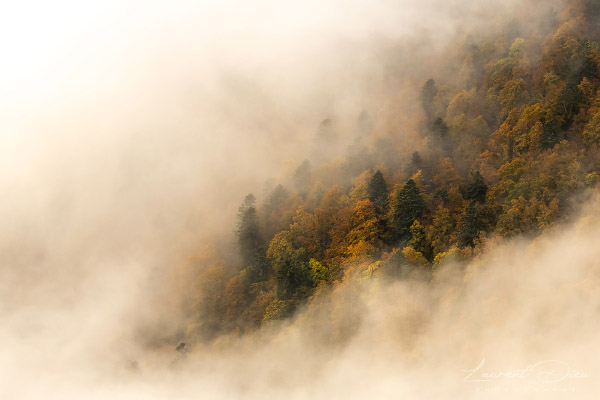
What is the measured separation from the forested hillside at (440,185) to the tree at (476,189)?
23cm

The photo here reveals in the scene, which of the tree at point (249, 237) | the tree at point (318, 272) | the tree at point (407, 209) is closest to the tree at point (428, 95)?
the tree at point (407, 209)

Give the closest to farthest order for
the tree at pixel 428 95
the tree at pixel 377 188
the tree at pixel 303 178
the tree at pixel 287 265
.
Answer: the tree at pixel 287 265 → the tree at pixel 377 188 → the tree at pixel 428 95 → the tree at pixel 303 178

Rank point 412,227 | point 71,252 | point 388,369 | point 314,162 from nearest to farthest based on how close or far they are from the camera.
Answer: point 388,369
point 412,227
point 314,162
point 71,252

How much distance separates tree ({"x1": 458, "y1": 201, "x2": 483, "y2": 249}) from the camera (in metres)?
82.2

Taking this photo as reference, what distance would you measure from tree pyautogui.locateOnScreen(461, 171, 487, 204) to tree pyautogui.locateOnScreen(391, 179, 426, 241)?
363 inches

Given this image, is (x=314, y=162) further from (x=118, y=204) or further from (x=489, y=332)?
(x=118, y=204)

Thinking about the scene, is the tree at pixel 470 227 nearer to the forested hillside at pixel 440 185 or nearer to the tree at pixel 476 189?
the forested hillside at pixel 440 185

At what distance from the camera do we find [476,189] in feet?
297

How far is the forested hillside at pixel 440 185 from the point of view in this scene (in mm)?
83625

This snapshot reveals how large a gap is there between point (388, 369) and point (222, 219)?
80067mm

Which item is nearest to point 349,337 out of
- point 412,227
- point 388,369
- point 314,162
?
point 388,369

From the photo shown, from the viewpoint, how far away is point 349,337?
87.1m

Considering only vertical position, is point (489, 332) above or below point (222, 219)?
below

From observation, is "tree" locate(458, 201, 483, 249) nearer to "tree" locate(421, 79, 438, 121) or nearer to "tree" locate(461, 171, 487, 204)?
"tree" locate(461, 171, 487, 204)
